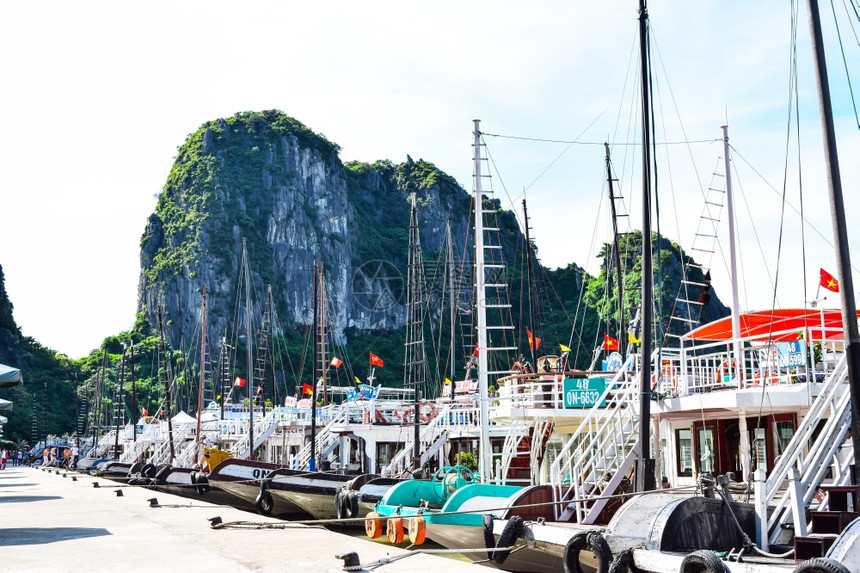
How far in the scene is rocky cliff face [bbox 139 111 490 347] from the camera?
423ft

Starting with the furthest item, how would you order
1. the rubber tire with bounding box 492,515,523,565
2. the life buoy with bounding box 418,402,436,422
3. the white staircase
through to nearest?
the white staircase, the life buoy with bounding box 418,402,436,422, the rubber tire with bounding box 492,515,523,565

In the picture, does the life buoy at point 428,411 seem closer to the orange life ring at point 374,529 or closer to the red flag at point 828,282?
the orange life ring at point 374,529

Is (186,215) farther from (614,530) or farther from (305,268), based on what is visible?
(614,530)

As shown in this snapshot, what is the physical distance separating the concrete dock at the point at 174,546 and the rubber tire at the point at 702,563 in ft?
7.39

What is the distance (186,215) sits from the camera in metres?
134

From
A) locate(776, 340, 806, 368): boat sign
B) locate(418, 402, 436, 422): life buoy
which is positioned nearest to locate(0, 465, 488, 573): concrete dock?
locate(776, 340, 806, 368): boat sign

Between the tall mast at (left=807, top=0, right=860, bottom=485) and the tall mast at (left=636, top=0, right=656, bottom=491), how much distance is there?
3.48 metres

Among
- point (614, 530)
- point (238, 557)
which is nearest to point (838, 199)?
point (614, 530)

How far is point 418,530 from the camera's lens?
1522 cm

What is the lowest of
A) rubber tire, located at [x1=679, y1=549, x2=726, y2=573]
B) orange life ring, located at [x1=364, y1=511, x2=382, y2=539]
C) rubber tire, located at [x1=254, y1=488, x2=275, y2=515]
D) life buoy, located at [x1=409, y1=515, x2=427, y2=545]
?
rubber tire, located at [x1=254, y1=488, x2=275, y2=515]

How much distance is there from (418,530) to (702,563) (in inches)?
299

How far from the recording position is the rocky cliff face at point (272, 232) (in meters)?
129

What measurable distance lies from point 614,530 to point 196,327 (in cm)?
11781

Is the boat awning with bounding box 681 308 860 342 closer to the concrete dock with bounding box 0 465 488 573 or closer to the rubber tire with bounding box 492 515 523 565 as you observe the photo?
the rubber tire with bounding box 492 515 523 565
